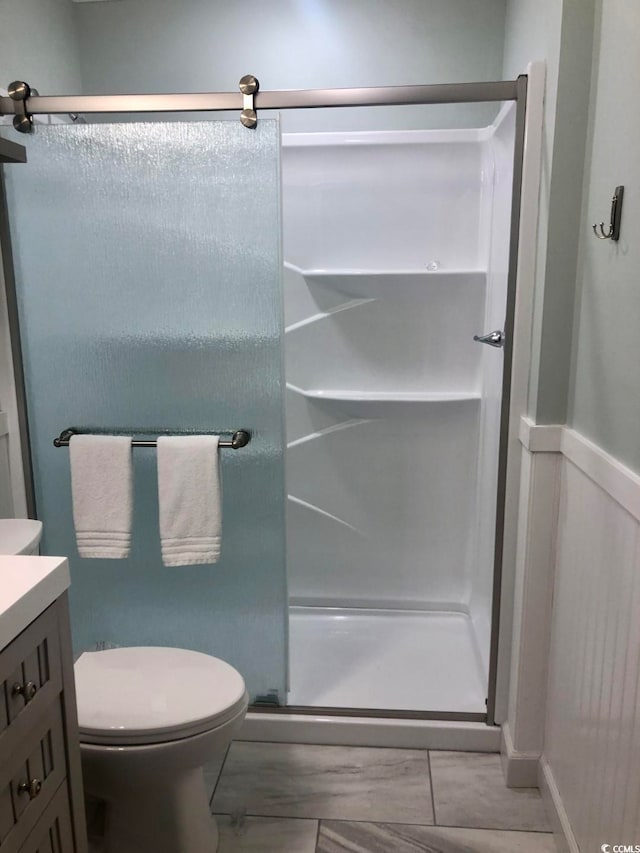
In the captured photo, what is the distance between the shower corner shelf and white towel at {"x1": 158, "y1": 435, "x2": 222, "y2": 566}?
0.86 m

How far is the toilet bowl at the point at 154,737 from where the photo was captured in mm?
1414

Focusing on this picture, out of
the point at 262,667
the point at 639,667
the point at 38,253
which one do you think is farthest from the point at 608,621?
the point at 38,253

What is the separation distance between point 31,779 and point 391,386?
6.24 feet

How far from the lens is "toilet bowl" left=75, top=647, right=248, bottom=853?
141cm

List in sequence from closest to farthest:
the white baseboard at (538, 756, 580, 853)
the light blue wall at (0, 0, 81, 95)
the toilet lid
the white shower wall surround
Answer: the toilet lid
the white baseboard at (538, 756, 580, 853)
the light blue wall at (0, 0, 81, 95)
the white shower wall surround

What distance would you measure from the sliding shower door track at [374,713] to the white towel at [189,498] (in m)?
0.56

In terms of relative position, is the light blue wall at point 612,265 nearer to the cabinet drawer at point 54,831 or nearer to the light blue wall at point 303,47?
the light blue wall at point 303,47

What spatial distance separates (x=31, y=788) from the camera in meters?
1.00

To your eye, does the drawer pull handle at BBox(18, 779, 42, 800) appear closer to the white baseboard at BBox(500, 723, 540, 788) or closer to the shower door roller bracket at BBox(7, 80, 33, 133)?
the white baseboard at BBox(500, 723, 540, 788)

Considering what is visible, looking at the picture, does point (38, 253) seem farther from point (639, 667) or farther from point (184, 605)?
point (639, 667)

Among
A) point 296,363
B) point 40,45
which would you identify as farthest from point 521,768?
point 40,45

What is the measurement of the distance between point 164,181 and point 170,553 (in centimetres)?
102

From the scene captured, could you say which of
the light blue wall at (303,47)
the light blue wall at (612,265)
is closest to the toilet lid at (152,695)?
the light blue wall at (612,265)

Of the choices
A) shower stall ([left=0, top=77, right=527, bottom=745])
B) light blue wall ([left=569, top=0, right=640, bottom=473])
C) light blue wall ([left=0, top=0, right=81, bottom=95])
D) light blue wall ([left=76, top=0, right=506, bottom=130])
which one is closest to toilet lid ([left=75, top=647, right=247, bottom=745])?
shower stall ([left=0, top=77, right=527, bottom=745])
